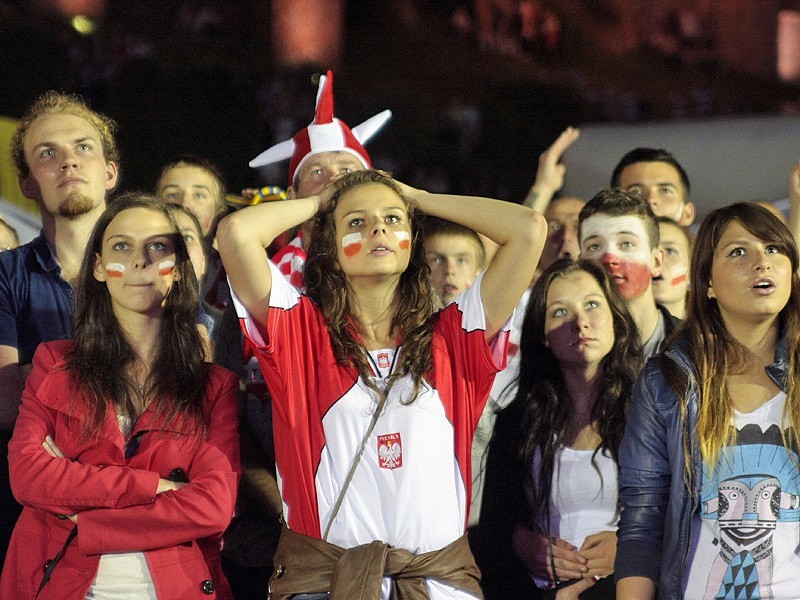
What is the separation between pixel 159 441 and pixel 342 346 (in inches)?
20.9

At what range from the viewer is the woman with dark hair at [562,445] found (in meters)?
3.44

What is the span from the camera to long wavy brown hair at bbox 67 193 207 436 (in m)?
3.15

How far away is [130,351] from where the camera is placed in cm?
329

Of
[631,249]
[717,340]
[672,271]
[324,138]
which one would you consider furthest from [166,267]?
[672,271]

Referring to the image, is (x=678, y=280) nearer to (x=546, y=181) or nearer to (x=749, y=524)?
(x=546, y=181)

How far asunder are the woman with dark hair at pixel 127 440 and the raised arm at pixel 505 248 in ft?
2.44

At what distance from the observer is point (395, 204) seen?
3227 mm

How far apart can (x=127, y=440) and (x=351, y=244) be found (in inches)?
30.2

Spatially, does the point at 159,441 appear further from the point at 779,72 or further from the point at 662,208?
the point at 779,72

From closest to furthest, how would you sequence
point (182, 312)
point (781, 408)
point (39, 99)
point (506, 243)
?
point (781, 408) → point (506, 243) → point (182, 312) → point (39, 99)

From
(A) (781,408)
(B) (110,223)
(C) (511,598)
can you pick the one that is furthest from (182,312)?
(A) (781,408)

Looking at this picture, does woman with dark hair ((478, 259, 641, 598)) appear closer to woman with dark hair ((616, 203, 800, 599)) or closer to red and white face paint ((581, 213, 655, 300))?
red and white face paint ((581, 213, 655, 300))

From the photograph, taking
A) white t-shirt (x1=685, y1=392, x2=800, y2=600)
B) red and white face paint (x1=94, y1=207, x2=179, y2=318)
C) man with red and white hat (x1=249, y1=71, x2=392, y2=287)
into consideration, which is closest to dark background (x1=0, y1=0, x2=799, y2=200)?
man with red and white hat (x1=249, y1=71, x2=392, y2=287)

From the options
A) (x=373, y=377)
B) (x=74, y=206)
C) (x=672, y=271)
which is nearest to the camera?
(x=373, y=377)
